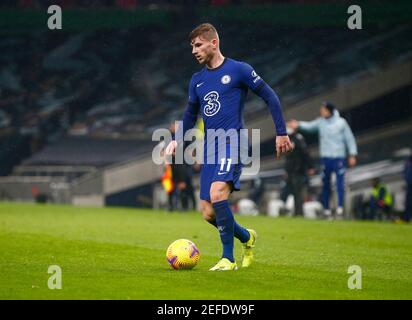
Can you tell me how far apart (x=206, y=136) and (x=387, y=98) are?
2380 cm

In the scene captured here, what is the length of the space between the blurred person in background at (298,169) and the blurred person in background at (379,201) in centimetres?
161

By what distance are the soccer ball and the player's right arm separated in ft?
3.34

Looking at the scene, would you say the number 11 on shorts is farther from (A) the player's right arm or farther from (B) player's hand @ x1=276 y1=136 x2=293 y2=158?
(A) the player's right arm

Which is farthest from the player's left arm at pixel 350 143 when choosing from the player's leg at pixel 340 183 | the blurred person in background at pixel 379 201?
the blurred person in background at pixel 379 201

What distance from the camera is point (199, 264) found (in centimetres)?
1088

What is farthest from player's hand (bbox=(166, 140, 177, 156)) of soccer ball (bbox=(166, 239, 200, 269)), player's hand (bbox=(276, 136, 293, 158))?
player's hand (bbox=(276, 136, 293, 158))

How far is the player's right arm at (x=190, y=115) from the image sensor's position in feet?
34.1

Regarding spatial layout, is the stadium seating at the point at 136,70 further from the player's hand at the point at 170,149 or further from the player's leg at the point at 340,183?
the player's hand at the point at 170,149

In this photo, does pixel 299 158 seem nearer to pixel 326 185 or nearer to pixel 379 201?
pixel 326 185

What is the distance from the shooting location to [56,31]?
41906mm

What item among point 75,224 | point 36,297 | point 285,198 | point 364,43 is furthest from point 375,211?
point 36,297

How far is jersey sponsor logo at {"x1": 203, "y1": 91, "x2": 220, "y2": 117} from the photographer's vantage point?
10.1 meters

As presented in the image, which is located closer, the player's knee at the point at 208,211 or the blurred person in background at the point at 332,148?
the player's knee at the point at 208,211
